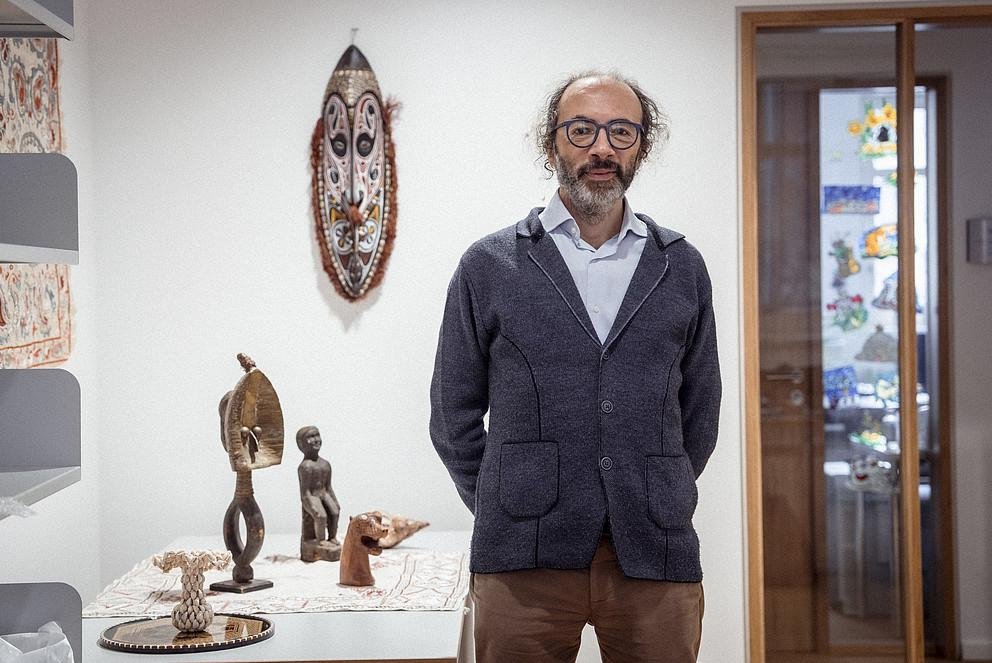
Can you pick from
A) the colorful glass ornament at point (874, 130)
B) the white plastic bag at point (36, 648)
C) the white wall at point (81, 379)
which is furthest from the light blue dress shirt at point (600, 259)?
the white wall at point (81, 379)

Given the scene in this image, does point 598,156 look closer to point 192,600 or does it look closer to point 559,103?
point 559,103

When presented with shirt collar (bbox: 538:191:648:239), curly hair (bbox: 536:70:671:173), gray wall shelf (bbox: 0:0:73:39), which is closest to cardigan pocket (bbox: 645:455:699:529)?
shirt collar (bbox: 538:191:648:239)

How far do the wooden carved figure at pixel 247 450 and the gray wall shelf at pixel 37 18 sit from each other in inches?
36.4

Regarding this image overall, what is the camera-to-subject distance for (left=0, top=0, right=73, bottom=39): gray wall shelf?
1434 mm

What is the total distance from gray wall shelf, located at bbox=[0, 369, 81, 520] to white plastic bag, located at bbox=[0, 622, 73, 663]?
23 cm

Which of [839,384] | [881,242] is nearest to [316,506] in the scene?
[839,384]

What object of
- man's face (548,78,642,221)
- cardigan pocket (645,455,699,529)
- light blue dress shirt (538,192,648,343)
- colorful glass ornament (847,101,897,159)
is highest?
colorful glass ornament (847,101,897,159)

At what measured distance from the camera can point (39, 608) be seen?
1547 millimetres

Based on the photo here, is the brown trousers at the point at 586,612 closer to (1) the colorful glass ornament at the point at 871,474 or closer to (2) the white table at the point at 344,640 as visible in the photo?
(2) the white table at the point at 344,640

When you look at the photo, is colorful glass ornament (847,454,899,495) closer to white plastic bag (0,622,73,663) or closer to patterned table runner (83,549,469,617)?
patterned table runner (83,549,469,617)

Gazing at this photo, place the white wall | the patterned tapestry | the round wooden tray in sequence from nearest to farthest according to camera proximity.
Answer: the round wooden tray < the patterned tapestry < the white wall

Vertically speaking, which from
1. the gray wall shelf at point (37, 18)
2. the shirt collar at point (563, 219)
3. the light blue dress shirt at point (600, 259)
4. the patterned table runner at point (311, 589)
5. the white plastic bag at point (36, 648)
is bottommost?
the patterned table runner at point (311, 589)

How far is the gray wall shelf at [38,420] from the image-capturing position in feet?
5.17

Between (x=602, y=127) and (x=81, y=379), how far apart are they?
1812 millimetres
